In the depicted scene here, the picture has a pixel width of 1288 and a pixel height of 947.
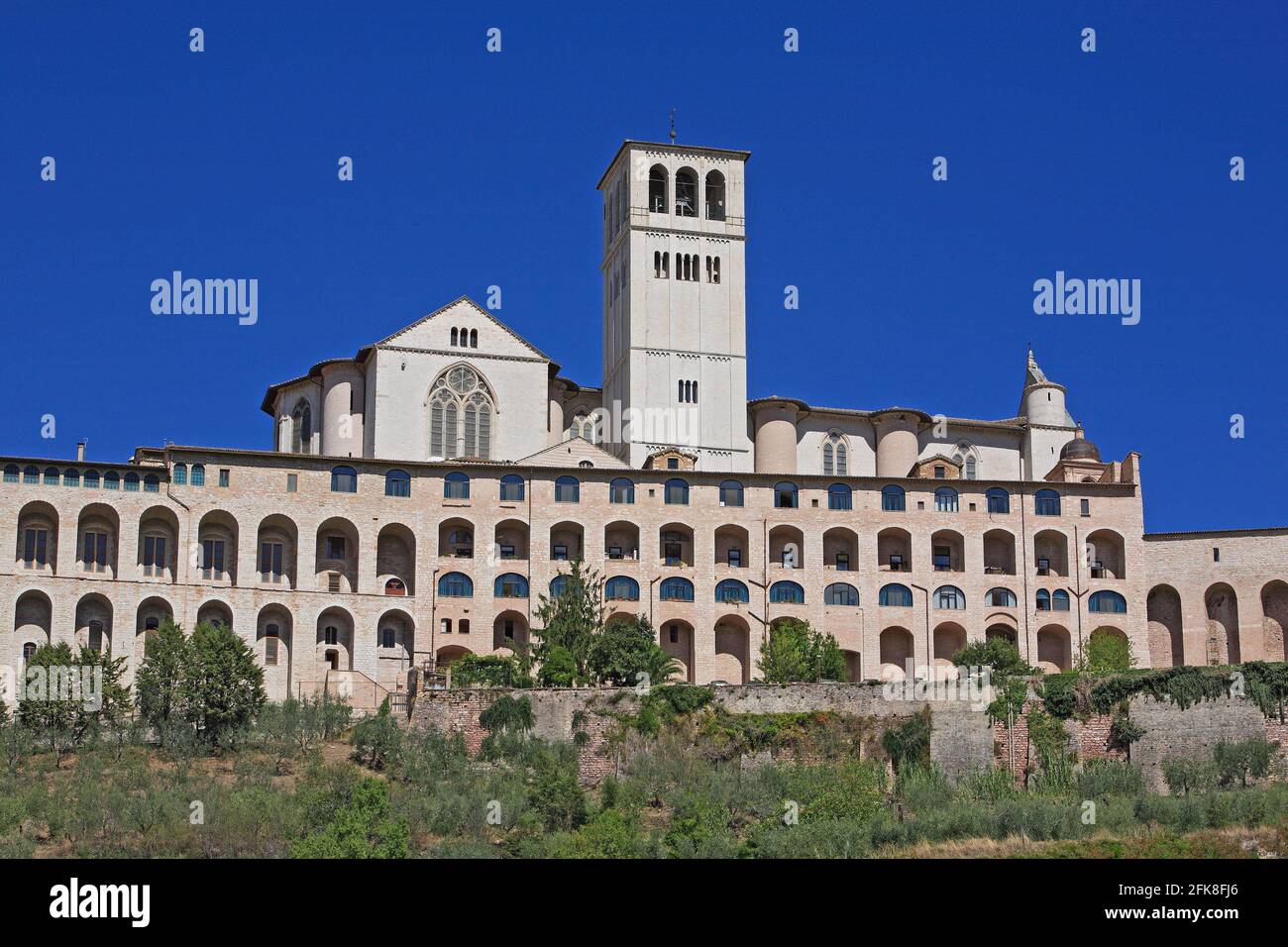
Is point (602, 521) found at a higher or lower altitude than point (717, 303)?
lower

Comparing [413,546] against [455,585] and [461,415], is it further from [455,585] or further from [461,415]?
[461,415]

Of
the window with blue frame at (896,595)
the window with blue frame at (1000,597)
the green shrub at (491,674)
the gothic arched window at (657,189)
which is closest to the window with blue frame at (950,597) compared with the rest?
the window with blue frame at (1000,597)

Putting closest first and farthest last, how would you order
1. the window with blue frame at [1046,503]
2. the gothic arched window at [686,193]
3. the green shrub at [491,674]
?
the green shrub at [491,674] → the window with blue frame at [1046,503] → the gothic arched window at [686,193]

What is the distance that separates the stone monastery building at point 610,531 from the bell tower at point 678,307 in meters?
0.16

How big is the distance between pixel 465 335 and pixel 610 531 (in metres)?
12.6

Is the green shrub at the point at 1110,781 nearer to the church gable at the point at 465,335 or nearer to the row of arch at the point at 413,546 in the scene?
the row of arch at the point at 413,546

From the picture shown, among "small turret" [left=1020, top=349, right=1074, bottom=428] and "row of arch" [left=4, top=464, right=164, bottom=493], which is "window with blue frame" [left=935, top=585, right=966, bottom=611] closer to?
"small turret" [left=1020, top=349, right=1074, bottom=428]

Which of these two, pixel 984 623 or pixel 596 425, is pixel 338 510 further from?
pixel 984 623

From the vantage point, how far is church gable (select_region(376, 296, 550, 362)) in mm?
81938

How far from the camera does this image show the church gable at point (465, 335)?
8194 centimetres

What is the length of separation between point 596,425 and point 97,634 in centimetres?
2837

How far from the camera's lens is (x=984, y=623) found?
7750cm

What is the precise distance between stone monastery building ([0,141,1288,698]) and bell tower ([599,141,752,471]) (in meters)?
0.16
